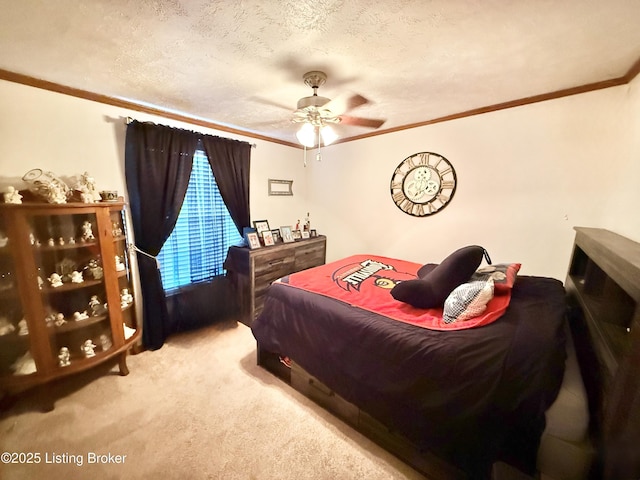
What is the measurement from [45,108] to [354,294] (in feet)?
8.99

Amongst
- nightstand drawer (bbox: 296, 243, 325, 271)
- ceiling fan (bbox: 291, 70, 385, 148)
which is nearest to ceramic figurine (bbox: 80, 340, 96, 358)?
nightstand drawer (bbox: 296, 243, 325, 271)

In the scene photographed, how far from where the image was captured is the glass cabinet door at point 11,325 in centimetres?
157

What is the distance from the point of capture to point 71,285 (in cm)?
175

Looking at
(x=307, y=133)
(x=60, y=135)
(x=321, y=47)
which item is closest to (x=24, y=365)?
(x=60, y=135)

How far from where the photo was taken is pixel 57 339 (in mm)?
1783

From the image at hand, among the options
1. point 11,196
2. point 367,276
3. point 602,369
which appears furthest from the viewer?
point 367,276

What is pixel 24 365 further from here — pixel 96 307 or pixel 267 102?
pixel 267 102

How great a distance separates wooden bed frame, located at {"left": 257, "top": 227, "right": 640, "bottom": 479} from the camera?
2.37 ft

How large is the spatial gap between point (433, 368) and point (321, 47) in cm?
184

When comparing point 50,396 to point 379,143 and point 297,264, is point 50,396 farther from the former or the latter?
point 379,143

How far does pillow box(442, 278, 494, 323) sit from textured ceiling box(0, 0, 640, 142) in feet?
4.45

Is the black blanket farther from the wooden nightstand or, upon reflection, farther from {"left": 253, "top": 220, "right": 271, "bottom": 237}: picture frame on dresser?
{"left": 253, "top": 220, "right": 271, "bottom": 237}: picture frame on dresser

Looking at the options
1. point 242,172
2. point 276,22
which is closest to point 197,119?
point 242,172

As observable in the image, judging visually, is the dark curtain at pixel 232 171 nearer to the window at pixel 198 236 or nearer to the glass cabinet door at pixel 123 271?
the window at pixel 198 236
